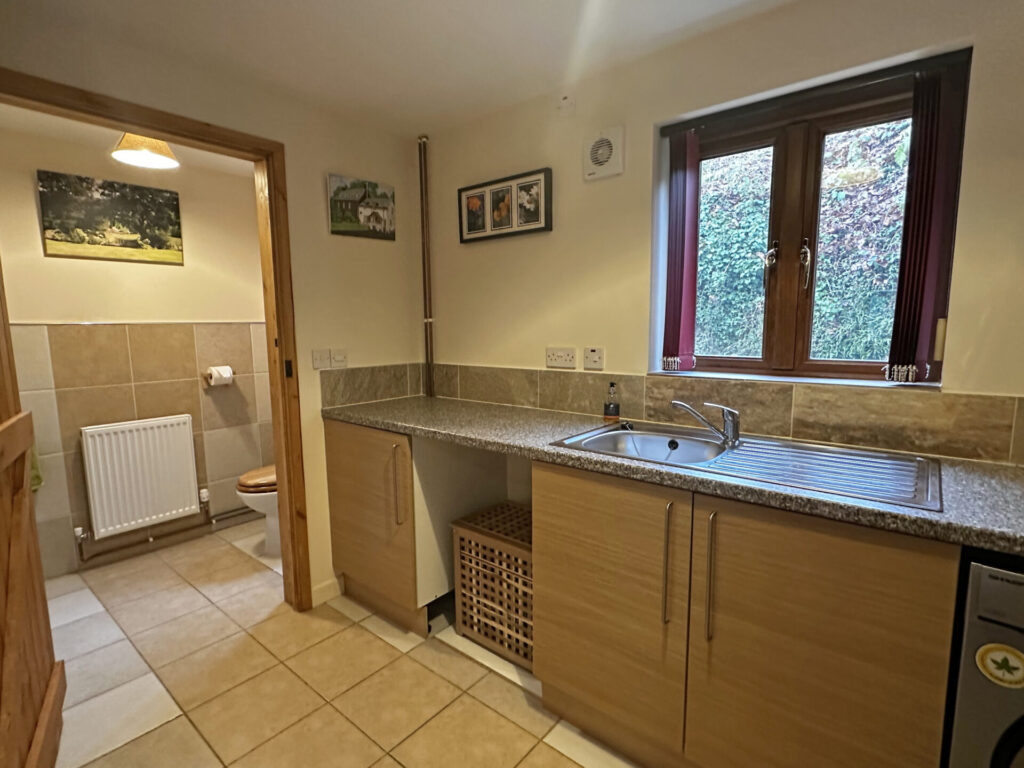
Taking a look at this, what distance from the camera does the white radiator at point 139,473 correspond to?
2613mm

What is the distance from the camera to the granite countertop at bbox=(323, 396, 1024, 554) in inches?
36.4

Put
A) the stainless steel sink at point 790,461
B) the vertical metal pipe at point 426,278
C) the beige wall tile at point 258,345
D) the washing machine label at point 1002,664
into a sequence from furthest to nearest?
the beige wall tile at point 258,345 < the vertical metal pipe at point 426,278 < the stainless steel sink at point 790,461 < the washing machine label at point 1002,664

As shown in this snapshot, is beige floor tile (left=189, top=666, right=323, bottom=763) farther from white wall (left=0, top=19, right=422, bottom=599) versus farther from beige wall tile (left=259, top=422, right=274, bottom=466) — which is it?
beige wall tile (left=259, top=422, right=274, bottom=466)

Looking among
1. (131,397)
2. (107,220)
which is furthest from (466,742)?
(107,220)

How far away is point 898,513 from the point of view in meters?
0.96

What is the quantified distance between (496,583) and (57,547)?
7.77 feet

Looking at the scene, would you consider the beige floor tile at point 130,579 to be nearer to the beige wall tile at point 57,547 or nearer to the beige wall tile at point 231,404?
the beige wall tile at point 57,547

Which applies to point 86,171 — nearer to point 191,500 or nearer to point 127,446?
point 127,446

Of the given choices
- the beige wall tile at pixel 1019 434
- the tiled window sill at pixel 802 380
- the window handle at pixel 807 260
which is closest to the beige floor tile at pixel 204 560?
the tiled window sill at pixel 802 380

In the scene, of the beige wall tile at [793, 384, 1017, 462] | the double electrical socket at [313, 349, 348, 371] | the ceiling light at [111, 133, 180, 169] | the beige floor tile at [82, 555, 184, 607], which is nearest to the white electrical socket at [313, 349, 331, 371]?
the double electrical socket at [313, 349, 348, 371]

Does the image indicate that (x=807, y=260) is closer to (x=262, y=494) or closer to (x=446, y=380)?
(x=446, y=380)

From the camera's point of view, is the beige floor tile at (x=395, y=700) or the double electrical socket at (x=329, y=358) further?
the double electrical socket at (x=329, y=358)

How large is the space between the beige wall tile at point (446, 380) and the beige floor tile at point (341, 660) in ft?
3.74

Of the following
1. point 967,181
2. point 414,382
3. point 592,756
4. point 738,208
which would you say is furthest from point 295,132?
point 592,756
